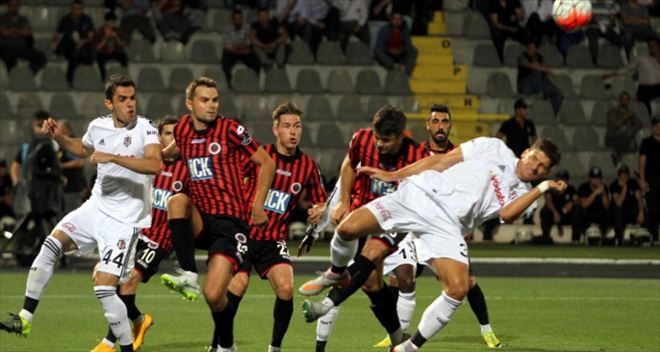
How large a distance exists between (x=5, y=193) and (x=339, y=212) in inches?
483

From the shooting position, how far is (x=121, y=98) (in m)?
11.0

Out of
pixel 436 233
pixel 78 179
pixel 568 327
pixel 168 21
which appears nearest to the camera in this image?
pixel 436 233

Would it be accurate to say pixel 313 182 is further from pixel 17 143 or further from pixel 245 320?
pixel 17 143

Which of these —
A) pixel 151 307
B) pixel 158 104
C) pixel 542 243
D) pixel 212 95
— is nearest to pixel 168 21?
pixel 158 104

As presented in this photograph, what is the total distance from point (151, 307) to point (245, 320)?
1665 mm

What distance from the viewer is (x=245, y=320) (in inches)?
571

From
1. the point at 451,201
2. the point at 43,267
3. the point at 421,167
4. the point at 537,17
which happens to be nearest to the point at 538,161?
the point at 451,201

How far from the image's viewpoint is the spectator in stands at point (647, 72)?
2627cm

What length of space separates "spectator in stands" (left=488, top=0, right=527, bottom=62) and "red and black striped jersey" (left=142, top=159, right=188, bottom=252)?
49.5 feet

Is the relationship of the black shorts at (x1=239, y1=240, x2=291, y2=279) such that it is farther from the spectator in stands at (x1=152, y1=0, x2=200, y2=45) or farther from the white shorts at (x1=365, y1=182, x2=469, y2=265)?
the spectator in stands at (x1=152, y1=0, x2=200, y2=45)

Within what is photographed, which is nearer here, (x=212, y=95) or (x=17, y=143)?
(x=212, y=95)

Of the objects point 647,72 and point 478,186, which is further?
point 647,72

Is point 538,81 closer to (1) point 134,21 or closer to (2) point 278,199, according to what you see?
(1) point 134,21

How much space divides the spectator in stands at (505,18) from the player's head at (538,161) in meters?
16.6
